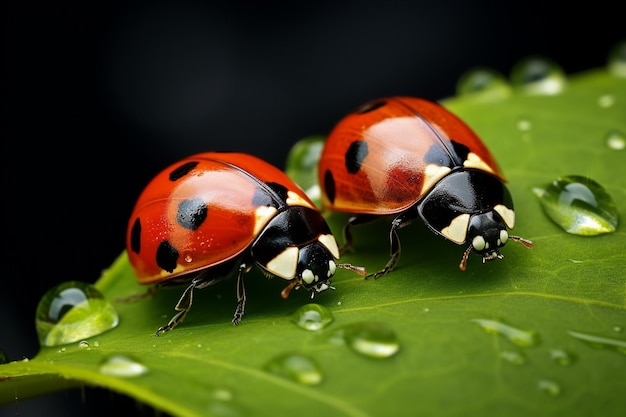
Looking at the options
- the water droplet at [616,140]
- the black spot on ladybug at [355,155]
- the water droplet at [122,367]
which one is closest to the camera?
the water droplet at [122,367]

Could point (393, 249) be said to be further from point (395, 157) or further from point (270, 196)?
point (270, 196)

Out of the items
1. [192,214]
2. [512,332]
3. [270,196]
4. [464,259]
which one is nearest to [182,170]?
[192,214]

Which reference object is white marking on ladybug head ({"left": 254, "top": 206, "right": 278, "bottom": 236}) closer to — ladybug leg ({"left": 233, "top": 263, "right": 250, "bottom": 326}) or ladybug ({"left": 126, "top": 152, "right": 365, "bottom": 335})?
ladybug ({"left": 126, "top": 152, "right": 365, "bottom": 335})

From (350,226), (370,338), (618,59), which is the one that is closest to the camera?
(370,338)

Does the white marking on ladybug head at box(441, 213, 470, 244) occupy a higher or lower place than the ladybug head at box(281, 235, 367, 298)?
higher

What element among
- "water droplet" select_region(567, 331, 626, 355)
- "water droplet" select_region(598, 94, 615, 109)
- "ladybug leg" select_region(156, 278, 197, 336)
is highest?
"water droplet" select_region(598, 94, 615, 109)

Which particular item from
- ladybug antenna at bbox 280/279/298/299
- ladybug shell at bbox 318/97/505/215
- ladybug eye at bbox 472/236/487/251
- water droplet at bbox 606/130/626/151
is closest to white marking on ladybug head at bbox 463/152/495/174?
ladybug shell at bbox 318/97/505/215

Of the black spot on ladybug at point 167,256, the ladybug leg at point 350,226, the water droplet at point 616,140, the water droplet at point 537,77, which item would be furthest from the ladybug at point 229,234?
the water droplet at point 537,77

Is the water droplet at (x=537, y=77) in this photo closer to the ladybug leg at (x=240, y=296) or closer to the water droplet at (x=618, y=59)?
the water droplet at (x=618, y=59)
